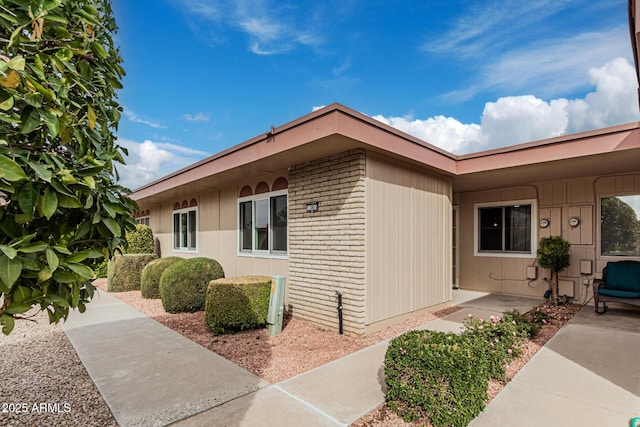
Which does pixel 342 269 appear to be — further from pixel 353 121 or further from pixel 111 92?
pixel 111 92

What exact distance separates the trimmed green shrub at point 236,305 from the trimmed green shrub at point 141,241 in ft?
25.7

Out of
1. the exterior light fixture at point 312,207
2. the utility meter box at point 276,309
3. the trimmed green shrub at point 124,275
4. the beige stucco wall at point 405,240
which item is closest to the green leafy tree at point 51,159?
the utility meter box at point 276,309

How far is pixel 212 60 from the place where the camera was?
9297mm

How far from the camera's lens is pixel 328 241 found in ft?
17.9

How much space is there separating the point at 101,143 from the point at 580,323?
710cm

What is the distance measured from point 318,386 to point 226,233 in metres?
5.77

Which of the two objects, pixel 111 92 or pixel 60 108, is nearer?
pixel 60 108

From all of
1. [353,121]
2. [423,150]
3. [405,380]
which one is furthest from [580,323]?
[353,121]

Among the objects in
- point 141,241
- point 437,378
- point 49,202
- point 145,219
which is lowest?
point 437,378

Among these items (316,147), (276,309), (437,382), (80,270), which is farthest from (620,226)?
(80,270)

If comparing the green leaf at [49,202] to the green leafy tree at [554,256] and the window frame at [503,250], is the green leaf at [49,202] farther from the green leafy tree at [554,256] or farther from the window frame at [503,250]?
the window frame at [503,250]

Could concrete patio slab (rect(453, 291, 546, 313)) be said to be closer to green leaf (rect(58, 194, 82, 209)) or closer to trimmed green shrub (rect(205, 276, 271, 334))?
trimmed green shrub (rect(205, 276, 271, 334))

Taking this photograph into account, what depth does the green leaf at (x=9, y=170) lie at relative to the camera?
96 centimetres

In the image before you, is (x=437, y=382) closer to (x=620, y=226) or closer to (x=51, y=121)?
(x=51, y=121)
